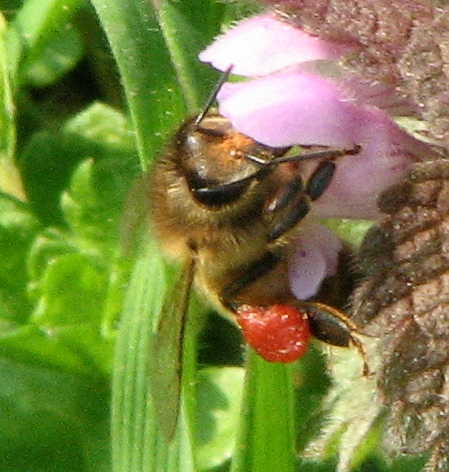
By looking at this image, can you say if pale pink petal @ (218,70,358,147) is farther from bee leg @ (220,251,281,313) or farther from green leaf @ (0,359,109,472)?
green leaf @ (0,359,109,472)

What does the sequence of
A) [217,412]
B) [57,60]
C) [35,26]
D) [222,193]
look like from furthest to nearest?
1. [57,60]
2. [35,26]
3. [217,412]
4. [222,193]

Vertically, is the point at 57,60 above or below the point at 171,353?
below

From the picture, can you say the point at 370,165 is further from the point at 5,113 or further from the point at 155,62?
the point at 5,113

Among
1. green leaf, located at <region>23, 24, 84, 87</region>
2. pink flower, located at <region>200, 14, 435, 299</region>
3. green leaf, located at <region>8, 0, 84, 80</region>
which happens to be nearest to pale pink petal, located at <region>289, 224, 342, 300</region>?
pink flower, located at <region>200, 14, 435, 299</region>

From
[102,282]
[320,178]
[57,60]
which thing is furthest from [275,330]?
[57,60]

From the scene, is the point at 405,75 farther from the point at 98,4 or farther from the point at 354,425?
the point at 98,4

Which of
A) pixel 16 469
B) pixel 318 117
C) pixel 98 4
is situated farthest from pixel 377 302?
pixel 16 469
